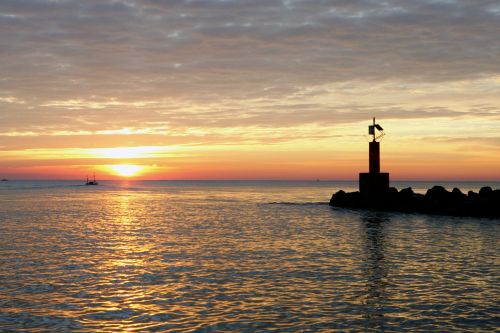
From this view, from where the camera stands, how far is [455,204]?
171ft

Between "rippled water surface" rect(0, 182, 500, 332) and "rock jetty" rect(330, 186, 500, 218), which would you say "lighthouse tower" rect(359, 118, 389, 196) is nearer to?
"rock jetty" rect(330, 186, 500, 218)

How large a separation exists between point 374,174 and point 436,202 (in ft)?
24.5

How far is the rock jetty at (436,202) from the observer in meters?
50.2

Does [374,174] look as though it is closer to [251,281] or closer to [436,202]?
[436,202]

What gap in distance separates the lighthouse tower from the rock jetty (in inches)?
24.8

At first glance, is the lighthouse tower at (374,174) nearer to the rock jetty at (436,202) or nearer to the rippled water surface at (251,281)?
the rock jetty at (436,202)

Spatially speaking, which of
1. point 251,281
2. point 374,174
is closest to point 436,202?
point 374,174

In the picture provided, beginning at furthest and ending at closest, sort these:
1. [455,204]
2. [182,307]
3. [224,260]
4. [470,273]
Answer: [455,204] → [224,260] → [470,273] → [182,307]

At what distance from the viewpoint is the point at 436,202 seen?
53625 mm

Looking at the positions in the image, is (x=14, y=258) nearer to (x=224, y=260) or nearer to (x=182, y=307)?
(x=224, y=260)

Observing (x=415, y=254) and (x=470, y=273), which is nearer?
(x=470, y=273)

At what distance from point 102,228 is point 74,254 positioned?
1549cm

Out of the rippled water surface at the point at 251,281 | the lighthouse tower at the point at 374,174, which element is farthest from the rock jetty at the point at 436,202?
the rippled water surface at the point at 251,281

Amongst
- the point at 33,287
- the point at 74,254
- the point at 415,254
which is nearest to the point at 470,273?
the point at 415,254
